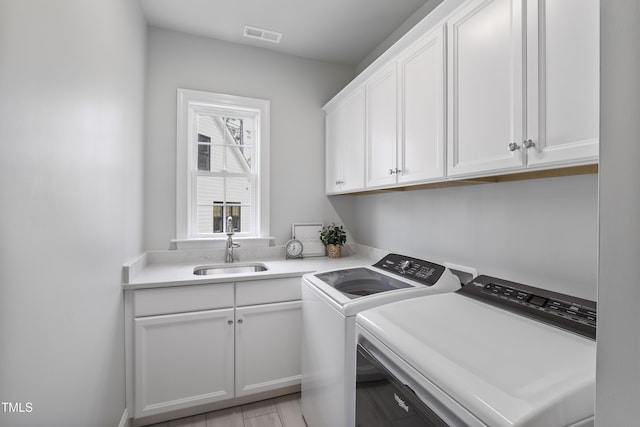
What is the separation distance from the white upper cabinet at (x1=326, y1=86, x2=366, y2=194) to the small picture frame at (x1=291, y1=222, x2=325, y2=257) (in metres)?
0.37

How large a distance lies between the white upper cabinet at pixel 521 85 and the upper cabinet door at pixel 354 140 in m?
0.82

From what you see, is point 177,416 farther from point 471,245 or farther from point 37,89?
point 471,245

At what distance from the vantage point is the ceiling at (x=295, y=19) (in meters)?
2.04

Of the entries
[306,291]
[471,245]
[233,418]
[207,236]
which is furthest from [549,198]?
[207,236]

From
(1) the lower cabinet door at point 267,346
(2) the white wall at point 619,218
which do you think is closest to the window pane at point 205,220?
(1) the lower cabinet door at point 267,346

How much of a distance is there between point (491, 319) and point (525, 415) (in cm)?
53

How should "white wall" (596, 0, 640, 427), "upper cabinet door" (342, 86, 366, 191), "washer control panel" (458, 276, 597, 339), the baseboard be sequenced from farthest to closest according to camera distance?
"upper cabinet door" (342, 86, 366, 191), the baseboard, "washer control panel" (458, 276, 597, 339), "white wall" (596, 0, 640, 427)

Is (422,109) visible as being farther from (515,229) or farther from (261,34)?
(261,34)

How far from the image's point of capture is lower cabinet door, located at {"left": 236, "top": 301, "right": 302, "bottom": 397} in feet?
6.39

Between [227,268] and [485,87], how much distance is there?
2.06 metres

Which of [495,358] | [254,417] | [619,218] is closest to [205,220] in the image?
[254,417]

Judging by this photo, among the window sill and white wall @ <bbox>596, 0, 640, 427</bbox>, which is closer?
white wall @ <bbox>596, 0, 640, 427</bbox>

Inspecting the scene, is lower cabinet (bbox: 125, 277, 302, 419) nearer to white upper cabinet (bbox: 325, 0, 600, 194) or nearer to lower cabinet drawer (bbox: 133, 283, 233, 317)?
lower cabinet drawer (bbox: 133, 283, 233, 317)

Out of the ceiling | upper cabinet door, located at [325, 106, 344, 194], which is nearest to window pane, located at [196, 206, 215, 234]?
upper cabinet door, located at [325, 106, 344, 194]
